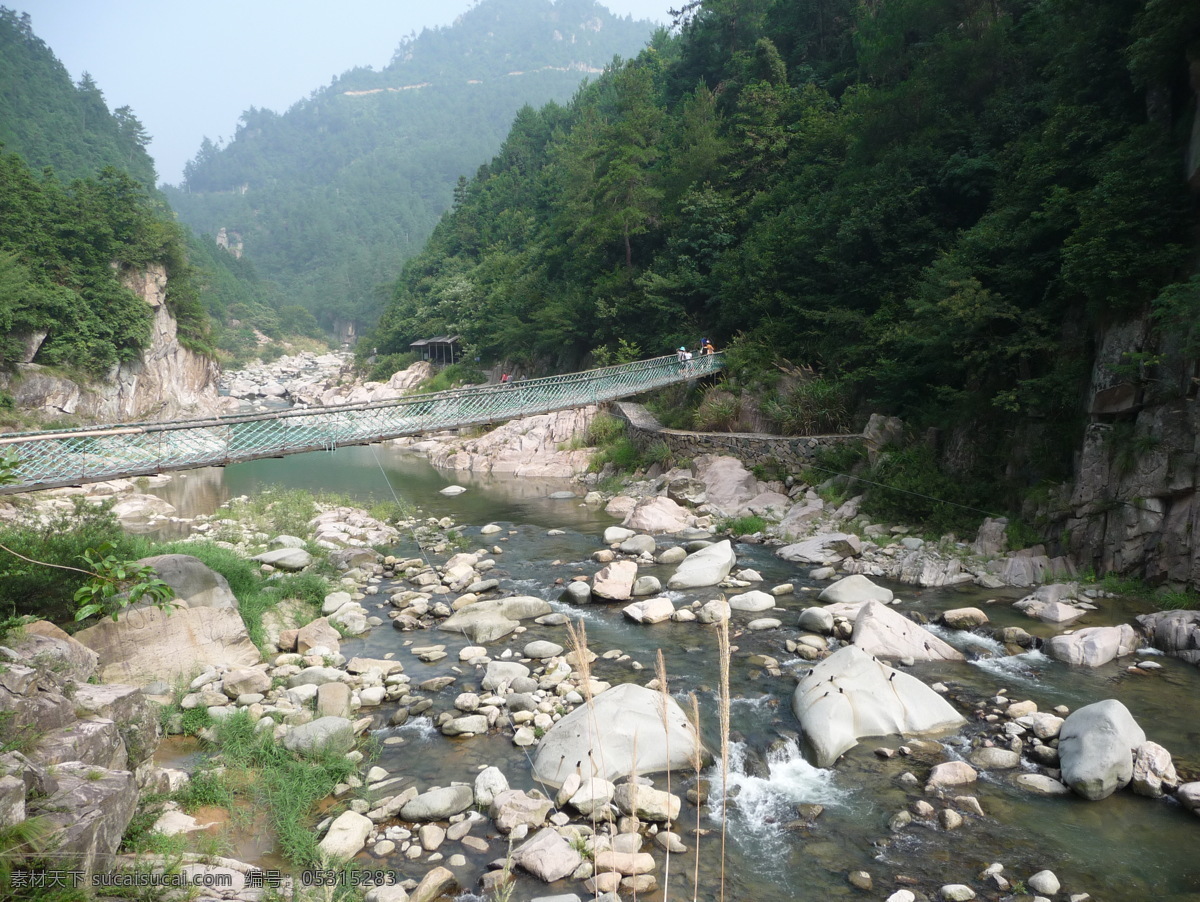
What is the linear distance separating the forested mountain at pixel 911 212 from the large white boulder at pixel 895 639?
3.86m

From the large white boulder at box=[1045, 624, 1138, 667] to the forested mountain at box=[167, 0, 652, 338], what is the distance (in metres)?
66.8

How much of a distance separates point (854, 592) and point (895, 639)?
1.50 metres

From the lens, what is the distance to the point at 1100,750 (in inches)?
172

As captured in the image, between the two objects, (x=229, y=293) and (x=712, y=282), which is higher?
(x=229, y=293)

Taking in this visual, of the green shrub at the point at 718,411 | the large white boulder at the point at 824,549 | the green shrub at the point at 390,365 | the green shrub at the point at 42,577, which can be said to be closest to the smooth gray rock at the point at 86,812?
the green shrub at the point at 42,577

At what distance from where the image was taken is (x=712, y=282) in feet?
60.5

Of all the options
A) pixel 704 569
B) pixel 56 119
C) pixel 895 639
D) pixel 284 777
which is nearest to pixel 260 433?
pixel 284 777

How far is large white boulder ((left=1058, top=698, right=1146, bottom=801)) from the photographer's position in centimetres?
429

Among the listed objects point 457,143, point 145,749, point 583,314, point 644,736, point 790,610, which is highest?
point 457,143

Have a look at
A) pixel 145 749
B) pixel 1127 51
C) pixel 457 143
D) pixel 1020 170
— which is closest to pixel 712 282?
pixel 1020 170

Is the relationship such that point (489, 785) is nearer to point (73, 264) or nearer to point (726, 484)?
point (726, 484)

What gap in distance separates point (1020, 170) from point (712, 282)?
876 cm

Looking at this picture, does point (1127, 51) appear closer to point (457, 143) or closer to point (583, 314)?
point (583, 314)

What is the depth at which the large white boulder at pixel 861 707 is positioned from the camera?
4.94 m
